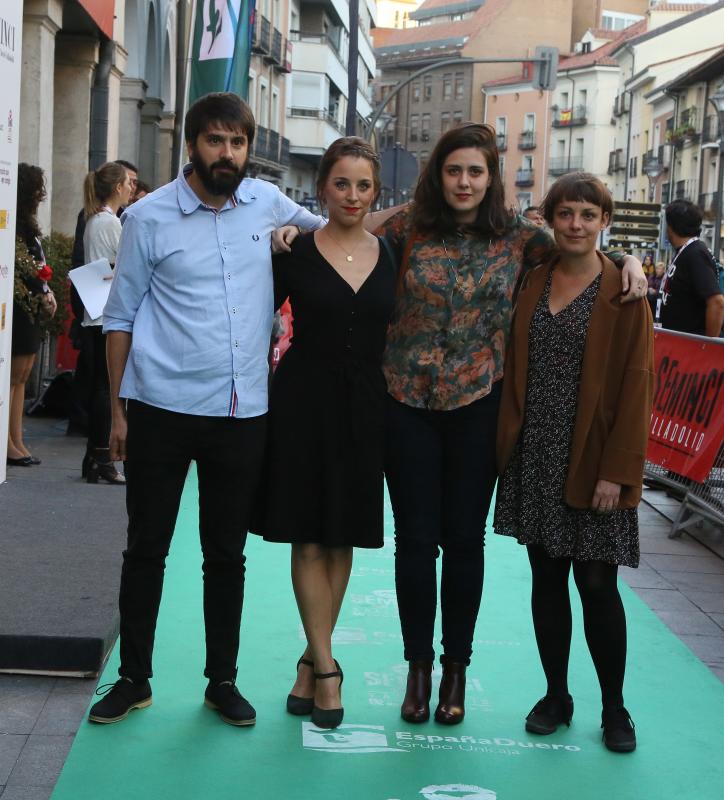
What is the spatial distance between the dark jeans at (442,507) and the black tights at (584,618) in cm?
23

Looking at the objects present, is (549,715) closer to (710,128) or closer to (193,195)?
(193,195)

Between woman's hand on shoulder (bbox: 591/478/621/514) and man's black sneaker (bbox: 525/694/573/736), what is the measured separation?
2.44 feet

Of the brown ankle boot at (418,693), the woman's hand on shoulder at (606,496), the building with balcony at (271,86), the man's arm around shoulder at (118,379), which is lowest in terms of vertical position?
the brown ankle boot at (418,693)

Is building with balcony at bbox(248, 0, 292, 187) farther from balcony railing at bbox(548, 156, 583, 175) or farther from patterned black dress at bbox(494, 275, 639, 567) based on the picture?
balcony railing at bbox(548, 156, 583, 175)

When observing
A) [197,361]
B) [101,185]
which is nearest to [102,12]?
[101,185]

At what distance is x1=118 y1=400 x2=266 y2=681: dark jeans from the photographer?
4238 millimetres

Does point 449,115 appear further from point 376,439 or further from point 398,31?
point 376,439

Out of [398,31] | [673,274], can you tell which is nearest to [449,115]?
[398,31]

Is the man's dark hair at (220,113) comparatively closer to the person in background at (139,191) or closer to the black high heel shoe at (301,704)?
the black high heel shoe at (301,704)

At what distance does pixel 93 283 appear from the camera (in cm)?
825

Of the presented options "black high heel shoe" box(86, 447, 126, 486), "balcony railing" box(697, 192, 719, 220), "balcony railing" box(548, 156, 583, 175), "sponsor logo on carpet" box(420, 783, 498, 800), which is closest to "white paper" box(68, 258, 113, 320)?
"black high heel shoe" box(86, 447, 126, 486)

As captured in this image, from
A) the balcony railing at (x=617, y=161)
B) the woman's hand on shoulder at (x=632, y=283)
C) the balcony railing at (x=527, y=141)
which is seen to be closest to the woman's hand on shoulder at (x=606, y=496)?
the woman's hand on shoulder at (x=632, y=283)

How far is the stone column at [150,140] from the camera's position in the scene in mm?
20922

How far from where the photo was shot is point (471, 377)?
4.30m
